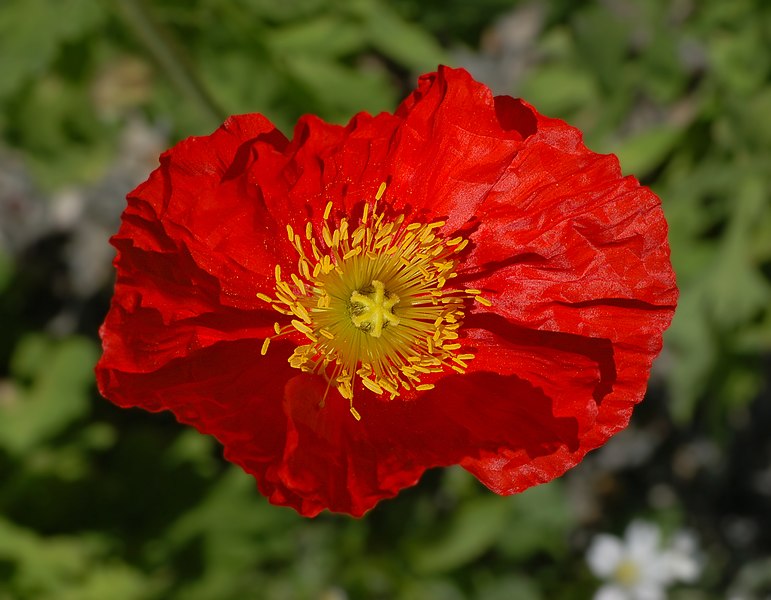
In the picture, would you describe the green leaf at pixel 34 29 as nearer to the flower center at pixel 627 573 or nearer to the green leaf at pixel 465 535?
the green leaf at pixel 465 535

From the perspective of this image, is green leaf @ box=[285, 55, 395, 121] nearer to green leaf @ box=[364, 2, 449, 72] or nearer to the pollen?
green leaf @ box=[364, 2, 449, 72]

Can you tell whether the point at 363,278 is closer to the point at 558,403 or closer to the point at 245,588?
the point at 558,403

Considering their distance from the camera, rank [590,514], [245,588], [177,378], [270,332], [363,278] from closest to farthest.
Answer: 1. [177,378]
2. [270,332]
3. [363,278]
4. [245,588]
5. [590,514]

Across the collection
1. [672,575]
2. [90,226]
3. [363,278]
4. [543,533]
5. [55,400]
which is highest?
[90,226]

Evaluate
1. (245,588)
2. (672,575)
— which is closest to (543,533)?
(672,575)

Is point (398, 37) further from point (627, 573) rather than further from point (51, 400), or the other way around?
point (627, 573)
